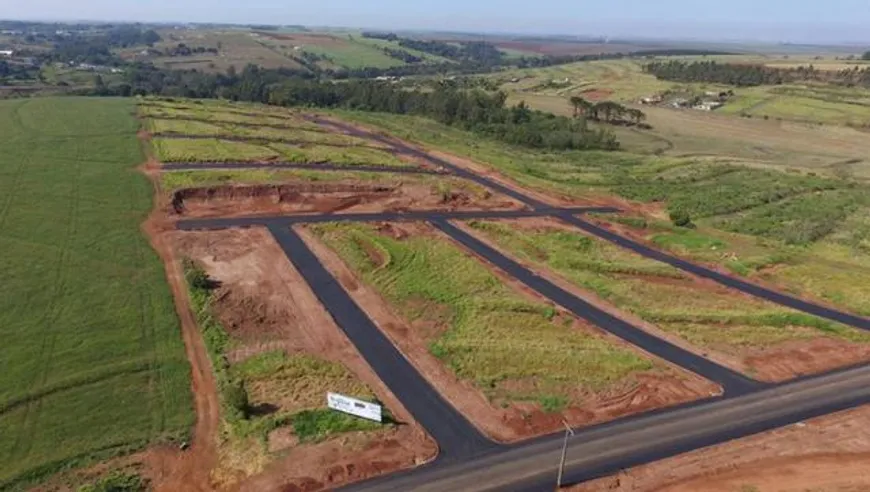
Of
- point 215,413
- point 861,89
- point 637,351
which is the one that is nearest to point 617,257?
point 637,351

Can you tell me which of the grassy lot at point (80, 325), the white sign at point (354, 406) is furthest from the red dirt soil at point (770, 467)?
the grassy lot at point (80, 325)

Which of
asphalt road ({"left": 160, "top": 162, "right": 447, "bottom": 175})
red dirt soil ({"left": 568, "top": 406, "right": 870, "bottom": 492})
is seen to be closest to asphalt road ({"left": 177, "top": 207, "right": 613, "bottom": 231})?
asphalt road ({"left": 160, "top": 162, "right": 447, "bottom": 175})

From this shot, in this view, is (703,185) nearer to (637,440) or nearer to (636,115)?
(636,115)

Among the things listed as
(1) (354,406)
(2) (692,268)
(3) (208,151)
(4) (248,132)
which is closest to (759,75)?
(4) (248,132)

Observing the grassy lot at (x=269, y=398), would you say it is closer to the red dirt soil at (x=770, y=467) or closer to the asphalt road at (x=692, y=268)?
the red dirt soil at (x=770, y=467)

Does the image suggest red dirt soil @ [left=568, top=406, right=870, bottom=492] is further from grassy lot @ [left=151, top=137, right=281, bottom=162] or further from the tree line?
the tree line

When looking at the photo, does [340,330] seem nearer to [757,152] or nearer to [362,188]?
[362,188]
